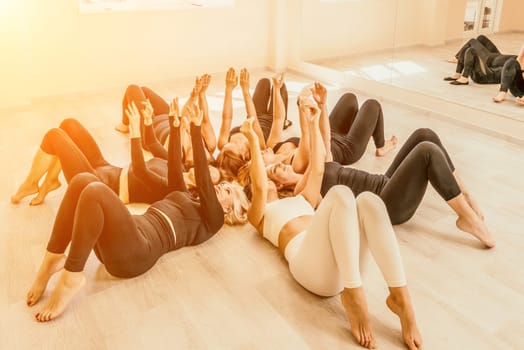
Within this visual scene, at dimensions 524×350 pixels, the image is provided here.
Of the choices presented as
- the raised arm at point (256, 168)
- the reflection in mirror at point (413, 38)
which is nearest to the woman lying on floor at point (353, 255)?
the raised arm at point (256, 168)

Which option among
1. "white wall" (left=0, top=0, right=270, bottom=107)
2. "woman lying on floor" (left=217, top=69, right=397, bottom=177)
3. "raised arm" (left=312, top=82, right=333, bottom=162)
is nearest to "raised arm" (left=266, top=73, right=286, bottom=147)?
"woman lying on floor" (left=217, top=69, right=397, bottom=177)

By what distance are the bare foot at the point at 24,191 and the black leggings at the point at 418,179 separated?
1.88m

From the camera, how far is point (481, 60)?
3705 millimetres

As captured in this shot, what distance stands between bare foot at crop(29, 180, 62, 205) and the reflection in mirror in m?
3.15

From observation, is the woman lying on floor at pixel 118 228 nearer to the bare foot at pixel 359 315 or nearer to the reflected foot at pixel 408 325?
the bare foot at pixel 359 315

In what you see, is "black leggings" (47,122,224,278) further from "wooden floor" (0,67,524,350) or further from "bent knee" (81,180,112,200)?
"wooden floor" (0,67,524,350)

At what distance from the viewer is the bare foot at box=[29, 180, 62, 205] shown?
251 centimetres

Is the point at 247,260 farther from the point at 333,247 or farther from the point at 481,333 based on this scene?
the point at 481,333

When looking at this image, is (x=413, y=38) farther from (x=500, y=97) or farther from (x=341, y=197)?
(x=341, y=197)

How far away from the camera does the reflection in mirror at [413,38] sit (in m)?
3.53

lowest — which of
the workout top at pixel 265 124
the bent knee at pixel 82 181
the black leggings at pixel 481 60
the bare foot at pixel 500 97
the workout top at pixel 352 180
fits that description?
the workout top at pixel 352 180

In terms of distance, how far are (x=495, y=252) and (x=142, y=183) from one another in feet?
5.70

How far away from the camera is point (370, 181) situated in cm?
225

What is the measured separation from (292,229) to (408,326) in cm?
60
